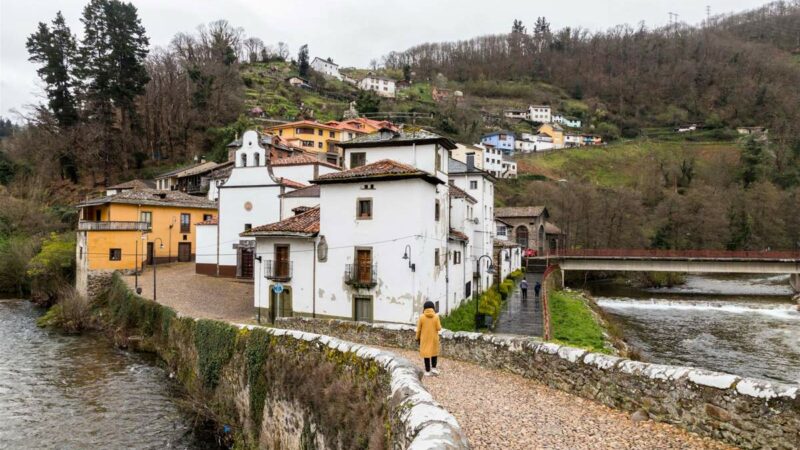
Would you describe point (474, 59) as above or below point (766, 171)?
above

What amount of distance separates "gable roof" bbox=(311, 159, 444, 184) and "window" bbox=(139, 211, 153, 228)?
24.3 meters

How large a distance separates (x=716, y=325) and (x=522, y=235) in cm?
2866

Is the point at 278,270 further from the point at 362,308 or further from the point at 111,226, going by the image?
the point at 111,226

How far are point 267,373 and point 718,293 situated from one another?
2091 inches

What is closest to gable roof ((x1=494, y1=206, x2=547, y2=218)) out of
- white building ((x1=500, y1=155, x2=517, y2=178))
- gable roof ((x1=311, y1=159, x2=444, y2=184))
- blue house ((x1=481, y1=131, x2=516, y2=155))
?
white building ((x1=500, y1=155, x2=517, y2=178))

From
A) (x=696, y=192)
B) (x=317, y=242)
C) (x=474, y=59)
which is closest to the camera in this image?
(x=317, y=242)

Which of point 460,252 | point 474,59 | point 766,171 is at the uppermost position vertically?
point 474,59

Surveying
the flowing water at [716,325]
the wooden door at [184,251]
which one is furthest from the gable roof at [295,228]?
the wooden door at [184,251]

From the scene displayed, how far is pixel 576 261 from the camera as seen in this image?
53781mm

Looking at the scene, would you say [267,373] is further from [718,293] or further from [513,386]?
[718,293]

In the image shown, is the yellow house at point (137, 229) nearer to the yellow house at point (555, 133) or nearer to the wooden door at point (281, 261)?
the wooden door at point (281, 261)

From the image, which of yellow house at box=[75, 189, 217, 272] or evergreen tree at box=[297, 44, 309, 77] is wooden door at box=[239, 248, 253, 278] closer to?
yellow house at box=[75, 189, 217, 272]

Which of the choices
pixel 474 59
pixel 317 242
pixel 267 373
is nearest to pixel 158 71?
pixel 317 242

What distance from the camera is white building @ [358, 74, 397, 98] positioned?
13734 cm
